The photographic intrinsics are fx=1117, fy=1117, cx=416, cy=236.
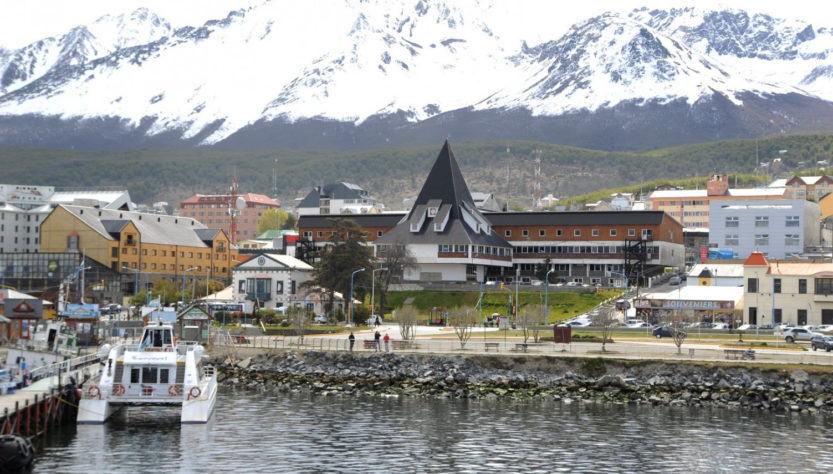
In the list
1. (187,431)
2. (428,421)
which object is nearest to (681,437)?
(428,421)

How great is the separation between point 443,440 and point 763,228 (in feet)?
335

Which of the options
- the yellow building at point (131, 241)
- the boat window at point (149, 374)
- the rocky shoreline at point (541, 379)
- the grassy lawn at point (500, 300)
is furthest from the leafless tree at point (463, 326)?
the yellow building at point (131, 241)

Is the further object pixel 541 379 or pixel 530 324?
pixel 530 324

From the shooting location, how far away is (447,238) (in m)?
136

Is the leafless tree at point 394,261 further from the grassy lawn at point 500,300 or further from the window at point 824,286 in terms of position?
the window at point 824,286

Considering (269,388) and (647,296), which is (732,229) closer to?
(647,296)

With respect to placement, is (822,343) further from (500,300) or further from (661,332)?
(500,300)

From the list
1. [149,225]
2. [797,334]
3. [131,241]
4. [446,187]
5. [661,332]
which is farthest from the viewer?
[149,225]

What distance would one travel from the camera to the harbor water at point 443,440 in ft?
152

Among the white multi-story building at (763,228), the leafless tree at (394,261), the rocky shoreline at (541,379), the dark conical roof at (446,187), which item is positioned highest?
the dark conical roof at (446,187)

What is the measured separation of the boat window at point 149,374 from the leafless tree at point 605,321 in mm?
31904

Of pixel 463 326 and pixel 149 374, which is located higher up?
pixel 463 326

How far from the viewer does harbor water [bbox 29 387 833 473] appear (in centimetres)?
4638

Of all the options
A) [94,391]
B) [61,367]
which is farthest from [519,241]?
[94,391]
